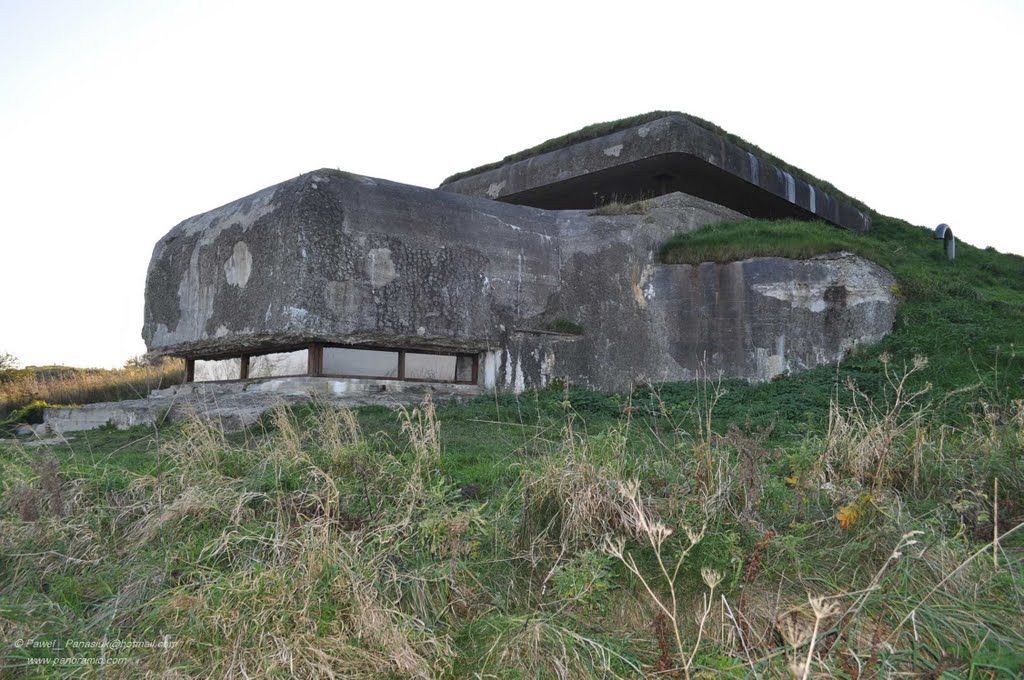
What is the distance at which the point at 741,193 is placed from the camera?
38.4ft

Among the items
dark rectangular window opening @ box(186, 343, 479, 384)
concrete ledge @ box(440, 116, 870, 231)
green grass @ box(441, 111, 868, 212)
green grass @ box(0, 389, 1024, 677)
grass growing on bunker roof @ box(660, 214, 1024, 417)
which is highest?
green grass @ box(441, 111, 868, 212)

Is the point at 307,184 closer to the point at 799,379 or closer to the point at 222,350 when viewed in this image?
the point at 222,350

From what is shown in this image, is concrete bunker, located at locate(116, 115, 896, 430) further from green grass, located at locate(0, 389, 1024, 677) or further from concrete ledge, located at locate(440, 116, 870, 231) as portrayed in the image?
green grass, located at locate(0, 389, 1024, 677)

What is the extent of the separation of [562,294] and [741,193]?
12.4ft

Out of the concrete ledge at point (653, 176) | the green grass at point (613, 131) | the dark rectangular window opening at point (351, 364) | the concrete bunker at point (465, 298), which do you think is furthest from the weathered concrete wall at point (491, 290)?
the green grass at point (613, 131)

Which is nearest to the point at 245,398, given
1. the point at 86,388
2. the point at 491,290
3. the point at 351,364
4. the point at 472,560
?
the point at 351,364

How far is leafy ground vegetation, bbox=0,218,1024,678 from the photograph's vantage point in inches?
121

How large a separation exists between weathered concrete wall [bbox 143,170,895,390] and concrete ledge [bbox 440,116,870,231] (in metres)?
0.91

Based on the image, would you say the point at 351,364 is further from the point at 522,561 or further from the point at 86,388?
the point at 86,388

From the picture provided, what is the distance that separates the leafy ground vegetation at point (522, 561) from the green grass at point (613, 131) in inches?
253

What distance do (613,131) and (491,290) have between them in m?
3.22

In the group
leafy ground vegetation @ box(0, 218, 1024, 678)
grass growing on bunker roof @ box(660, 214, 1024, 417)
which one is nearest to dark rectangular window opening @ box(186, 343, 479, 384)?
grass growing on bunker roof @ box(660, 214, 1024, 417)

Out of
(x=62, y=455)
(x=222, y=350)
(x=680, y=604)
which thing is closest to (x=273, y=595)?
(x=680, y=604)

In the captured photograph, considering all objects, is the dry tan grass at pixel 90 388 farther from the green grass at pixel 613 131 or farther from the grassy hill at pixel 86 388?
the green grass at pixel 613 131
